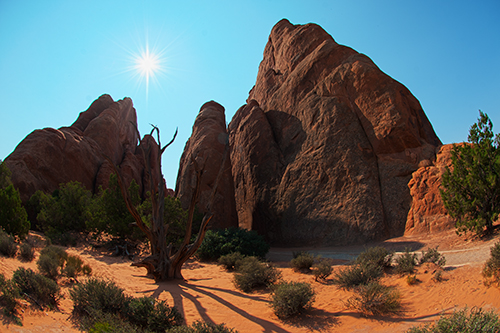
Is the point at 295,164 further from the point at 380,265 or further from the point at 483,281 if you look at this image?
the point at 483,281

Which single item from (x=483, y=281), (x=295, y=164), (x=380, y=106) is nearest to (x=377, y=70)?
(x=380, y=106)

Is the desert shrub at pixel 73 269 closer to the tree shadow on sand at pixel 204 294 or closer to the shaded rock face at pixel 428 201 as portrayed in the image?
the tree shadow on sand at pixel 204 294

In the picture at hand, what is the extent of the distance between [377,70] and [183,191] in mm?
16793

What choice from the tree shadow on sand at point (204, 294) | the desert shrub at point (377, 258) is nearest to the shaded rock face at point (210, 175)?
the tree shadow on sand at point (204, 294)

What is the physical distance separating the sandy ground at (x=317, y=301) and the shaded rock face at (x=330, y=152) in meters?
5.83

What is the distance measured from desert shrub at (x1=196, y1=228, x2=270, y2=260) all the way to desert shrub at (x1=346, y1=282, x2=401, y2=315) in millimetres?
8021

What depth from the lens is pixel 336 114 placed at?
62.6ft

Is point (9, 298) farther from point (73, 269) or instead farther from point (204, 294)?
point (204, 294)

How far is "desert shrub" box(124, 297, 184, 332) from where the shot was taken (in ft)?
18.6

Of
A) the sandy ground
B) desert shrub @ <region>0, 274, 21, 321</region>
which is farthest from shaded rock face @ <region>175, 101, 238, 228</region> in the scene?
desert shrub @ <region>0, 274, 21, 321</region>

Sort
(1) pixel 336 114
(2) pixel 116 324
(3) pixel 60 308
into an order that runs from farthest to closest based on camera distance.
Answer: (1) pixel 336 114 < (3) pixel 60 308 < (2) pixel 116 324

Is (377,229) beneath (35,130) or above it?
beneath

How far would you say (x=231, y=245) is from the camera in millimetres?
14438

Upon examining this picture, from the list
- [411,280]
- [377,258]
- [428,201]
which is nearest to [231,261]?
[377,258]
